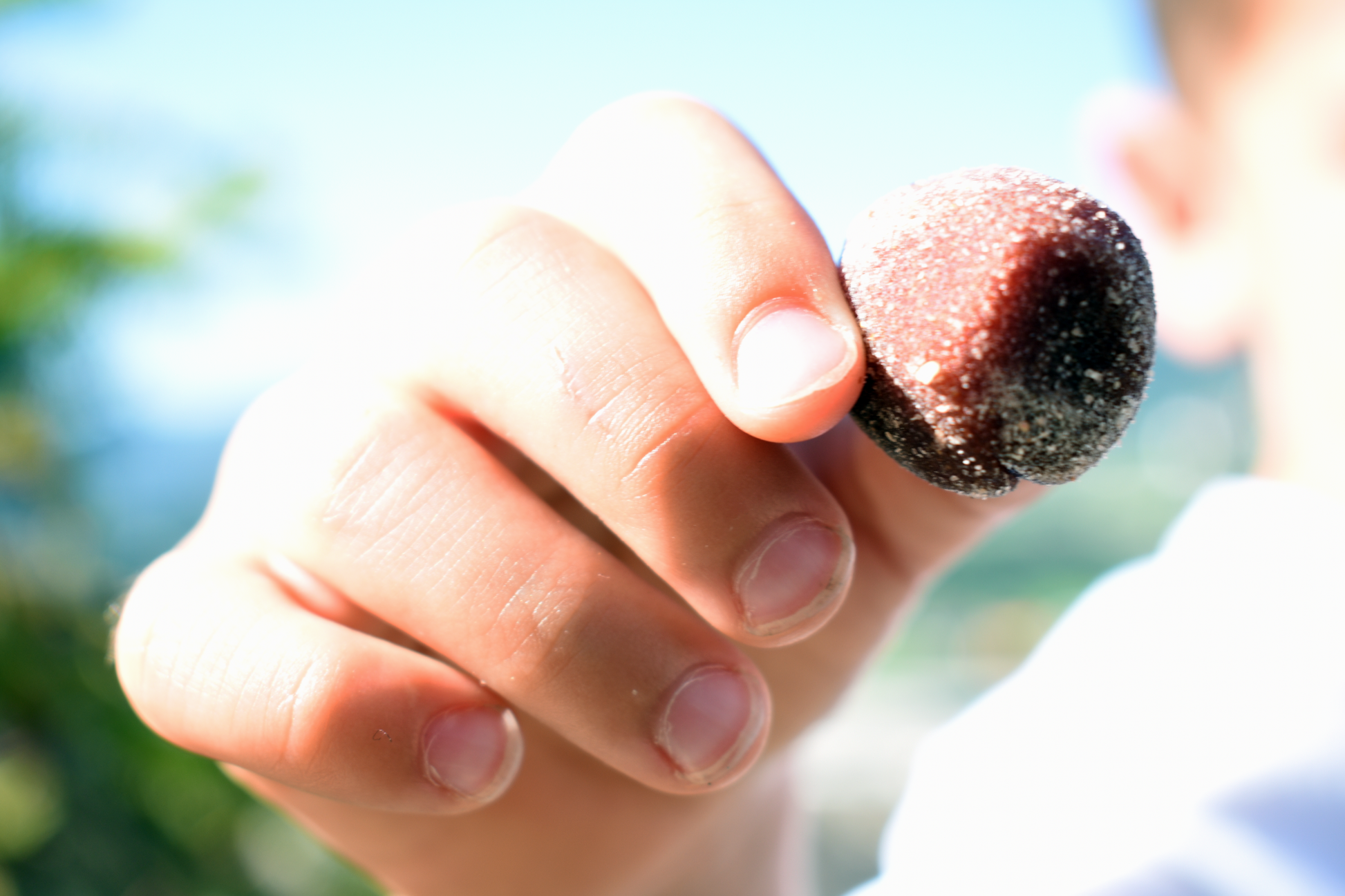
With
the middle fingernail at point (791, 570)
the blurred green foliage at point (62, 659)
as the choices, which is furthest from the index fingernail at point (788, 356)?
the blurred green foliage at point (62, 659)

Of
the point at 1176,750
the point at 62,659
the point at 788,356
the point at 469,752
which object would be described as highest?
the point at 788,356

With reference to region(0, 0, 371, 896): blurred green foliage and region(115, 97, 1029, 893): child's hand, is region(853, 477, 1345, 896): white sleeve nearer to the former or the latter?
region(115, 97, 1029, 893): child's hand

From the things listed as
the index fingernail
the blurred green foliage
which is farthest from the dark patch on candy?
the blurred green foliage

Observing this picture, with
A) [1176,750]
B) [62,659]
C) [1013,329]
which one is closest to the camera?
[1013,329]

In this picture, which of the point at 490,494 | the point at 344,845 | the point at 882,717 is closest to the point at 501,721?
the point at 490,494

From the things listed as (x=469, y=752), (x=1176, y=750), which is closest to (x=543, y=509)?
(x=469, y=752)

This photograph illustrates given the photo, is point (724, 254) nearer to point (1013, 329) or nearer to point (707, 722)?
point (1013, 329)
